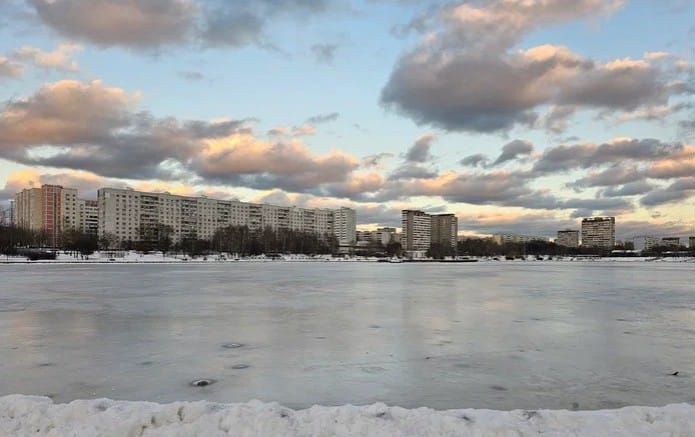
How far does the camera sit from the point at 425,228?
182 m

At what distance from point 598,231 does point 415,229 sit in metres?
69.7

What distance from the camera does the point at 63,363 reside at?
5598 millimetres

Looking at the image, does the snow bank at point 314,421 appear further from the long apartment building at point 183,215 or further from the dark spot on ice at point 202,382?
the long apartment building at point 183,215

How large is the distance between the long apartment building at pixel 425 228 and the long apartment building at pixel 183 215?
149ft

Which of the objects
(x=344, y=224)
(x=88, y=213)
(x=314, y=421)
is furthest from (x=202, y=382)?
(x=344, y=224)

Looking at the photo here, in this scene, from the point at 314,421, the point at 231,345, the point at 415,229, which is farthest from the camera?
the point at 415,229

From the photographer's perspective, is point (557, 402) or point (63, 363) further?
point (63, 363)

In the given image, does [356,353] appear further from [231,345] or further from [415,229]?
[415,229]

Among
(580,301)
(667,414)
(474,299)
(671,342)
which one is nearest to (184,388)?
(667,414)

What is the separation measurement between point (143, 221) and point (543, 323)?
105951 millimetres

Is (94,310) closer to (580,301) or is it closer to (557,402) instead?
(557,402)

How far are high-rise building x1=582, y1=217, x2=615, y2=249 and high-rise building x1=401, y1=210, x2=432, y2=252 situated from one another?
58745mm

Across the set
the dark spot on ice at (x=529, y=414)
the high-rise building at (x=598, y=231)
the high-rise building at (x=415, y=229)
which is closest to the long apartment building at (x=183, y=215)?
the high-rise building at (x=415, y=229)

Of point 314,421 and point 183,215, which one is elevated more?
point 183,215
